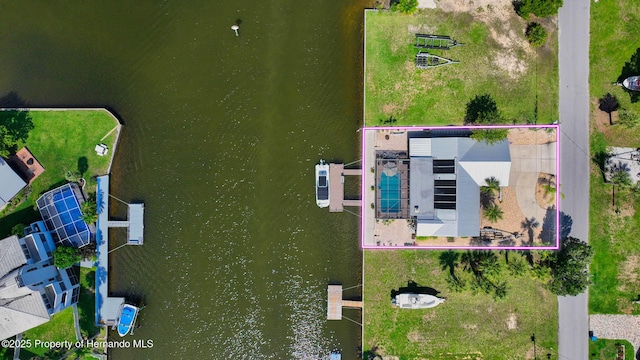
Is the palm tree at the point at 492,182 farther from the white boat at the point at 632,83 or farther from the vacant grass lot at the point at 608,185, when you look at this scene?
the white boat at the point at 632,83

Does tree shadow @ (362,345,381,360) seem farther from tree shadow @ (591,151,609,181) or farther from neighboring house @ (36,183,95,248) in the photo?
neighboring house @ (36,183,95,248)

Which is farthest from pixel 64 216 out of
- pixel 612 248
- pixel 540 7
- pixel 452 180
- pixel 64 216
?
pixel 612 248

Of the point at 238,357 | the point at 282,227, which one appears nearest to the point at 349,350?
the point at 238,357

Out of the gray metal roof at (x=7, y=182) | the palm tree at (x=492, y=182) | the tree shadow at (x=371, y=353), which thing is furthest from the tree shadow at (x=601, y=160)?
the gray metal roof at (x=7, y=182)

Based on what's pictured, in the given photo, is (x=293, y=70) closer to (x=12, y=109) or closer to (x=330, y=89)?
(x=330, y=89)

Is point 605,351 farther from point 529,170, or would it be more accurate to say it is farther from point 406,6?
point 406,6

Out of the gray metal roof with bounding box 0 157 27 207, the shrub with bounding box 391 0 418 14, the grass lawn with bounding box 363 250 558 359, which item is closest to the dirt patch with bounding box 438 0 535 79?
the shrub with bounding box 391 0 418 14
